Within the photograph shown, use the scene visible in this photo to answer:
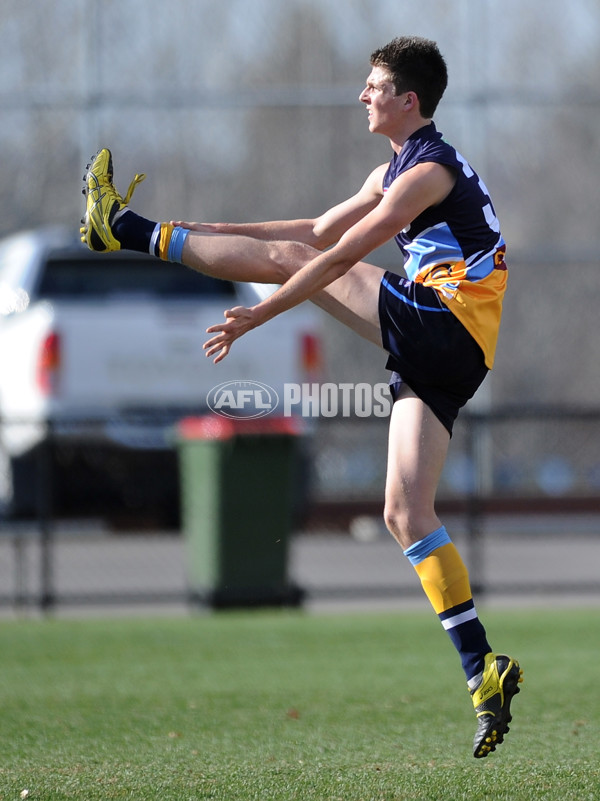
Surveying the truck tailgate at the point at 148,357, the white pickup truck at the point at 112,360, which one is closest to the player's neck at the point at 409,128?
the white pickup truck at the point at 112,360

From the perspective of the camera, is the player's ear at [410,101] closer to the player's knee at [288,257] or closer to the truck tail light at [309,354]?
the player's knee at [288,257]

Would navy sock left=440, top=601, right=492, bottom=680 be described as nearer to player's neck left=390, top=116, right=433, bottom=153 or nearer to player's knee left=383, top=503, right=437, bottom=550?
player's knee left=383, top=503, right=437, bottom=550

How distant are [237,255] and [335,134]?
9.12 metres

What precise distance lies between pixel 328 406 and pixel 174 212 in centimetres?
326

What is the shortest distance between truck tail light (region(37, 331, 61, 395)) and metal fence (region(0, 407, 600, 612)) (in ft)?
3.81

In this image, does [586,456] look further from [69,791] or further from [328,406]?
[69,791]

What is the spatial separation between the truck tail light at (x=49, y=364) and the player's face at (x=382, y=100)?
6.86m

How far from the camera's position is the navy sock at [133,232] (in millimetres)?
4488

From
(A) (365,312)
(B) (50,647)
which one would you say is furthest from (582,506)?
(A) (365,312)

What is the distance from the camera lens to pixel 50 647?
783cm

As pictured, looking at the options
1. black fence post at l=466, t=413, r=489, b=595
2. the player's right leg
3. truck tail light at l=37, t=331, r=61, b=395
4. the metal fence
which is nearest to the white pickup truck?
truck tail light at l=37, t=331, r=61, b=395

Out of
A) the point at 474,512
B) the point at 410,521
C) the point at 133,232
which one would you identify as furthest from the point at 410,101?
the point at 474,512

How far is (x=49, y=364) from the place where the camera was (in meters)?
10.8

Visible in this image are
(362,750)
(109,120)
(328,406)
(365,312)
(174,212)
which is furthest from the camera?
(174,212)
